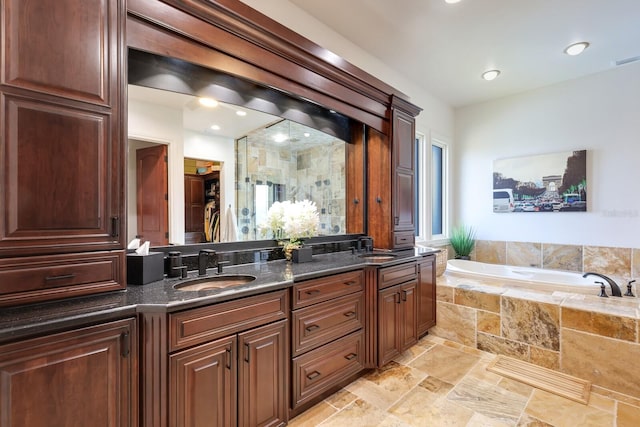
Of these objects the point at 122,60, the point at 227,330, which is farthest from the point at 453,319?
Result: the point at 122,60

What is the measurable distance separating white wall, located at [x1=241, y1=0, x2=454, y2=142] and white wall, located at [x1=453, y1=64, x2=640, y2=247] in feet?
1.67

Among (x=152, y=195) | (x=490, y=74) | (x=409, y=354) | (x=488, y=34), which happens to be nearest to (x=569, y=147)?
(x=490, y=74)

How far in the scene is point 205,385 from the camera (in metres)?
1.30

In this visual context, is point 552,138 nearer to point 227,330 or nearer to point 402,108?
point 402,108

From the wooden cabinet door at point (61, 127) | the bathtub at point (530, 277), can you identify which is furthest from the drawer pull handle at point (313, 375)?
the bathtub at point (530, 277)

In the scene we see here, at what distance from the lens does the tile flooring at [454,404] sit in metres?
1.78

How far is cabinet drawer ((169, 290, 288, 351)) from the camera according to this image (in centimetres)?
123

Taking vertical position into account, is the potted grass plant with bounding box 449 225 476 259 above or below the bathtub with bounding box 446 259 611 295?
above

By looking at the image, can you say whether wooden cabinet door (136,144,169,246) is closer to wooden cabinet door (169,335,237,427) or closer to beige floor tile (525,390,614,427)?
wooden cabinet door (169,335,237,427)

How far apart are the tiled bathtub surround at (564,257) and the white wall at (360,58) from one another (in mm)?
1802

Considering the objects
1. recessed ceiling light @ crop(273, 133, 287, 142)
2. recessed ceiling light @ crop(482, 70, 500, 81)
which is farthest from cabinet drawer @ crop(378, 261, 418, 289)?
recessed ceiling light @ crop(482, 70, 500, 81)

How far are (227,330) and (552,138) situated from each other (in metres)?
4.41

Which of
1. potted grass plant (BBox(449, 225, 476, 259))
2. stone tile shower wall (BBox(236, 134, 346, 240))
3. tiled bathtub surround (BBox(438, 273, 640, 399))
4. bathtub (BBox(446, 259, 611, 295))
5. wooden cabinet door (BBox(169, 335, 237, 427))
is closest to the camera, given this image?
wooden cabinet door (BBox(169, 335, 237, 427))

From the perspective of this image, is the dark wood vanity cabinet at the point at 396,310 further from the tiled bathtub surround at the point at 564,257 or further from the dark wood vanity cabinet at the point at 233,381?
the tiled bathtub surround at the point at 564,257
